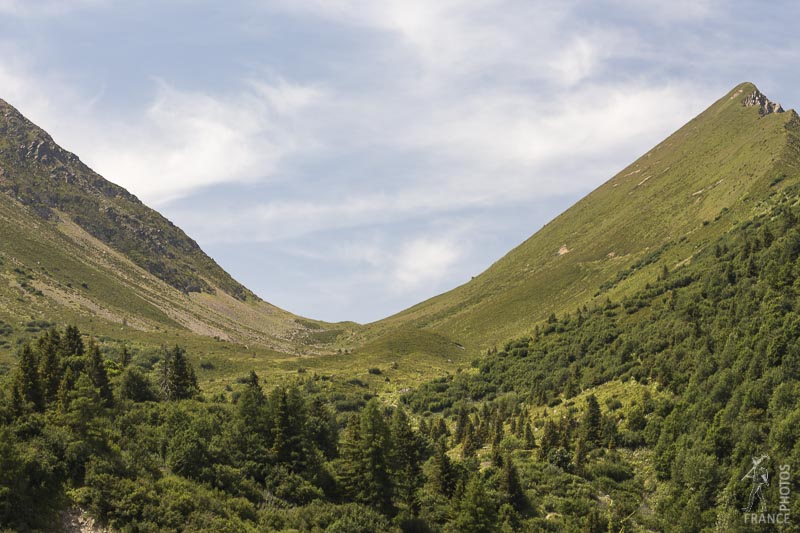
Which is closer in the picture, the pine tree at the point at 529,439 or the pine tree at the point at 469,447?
the pine tree at the point at 469,447

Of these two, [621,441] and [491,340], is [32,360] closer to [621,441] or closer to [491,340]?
[621,441]

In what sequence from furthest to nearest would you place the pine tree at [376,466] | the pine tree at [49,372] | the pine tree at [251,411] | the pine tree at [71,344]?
the pine tree at [71,344] < the pine tree at [251,411] < the pine tree at [376,466] < the pine tree at [49,372]

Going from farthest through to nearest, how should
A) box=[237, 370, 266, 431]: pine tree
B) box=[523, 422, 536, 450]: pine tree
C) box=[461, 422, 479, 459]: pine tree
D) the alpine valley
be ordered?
box=[523, 422, 536, 450]: pine tree < box=[461, 422, 479, 459]: pine tree < box=[237, 370, 266, 431]: pine tree < the alpine valley

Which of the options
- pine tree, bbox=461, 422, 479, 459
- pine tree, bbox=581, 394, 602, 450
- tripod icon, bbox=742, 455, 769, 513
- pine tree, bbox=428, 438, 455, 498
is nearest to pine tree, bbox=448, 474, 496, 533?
pine tree, bbox=428, 438, 455, 498

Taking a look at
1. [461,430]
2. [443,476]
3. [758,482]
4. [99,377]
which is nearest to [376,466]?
[443,476]

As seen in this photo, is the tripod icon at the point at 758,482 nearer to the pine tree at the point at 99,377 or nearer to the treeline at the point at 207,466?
the treeline at the point at 207,466

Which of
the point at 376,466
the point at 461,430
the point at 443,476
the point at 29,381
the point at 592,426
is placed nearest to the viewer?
the point at 29,381

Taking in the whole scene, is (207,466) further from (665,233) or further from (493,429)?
(665,233)

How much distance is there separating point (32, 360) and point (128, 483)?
60.8ft

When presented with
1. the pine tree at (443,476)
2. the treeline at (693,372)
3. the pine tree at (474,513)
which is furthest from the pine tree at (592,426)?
the pine tree at (474,513)

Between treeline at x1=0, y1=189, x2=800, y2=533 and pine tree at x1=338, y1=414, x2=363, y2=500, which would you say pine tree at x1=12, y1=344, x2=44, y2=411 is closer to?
treeline at x1=0, y1=189, x2=800, y2=533

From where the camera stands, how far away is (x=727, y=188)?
16500cm

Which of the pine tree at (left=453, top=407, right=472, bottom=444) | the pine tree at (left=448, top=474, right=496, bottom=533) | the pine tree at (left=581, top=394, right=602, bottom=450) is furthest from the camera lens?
the pine tree at (left=453, top=407, right=472, bottom=444)

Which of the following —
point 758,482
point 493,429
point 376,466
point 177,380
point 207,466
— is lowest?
point 207,466
